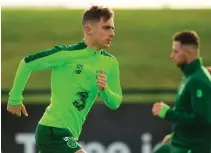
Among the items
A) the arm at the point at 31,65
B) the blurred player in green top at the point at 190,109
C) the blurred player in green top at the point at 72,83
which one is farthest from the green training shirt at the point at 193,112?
the arm at the point at 31,65

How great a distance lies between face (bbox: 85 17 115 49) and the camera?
7676 mm

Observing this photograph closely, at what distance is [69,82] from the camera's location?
7.60 m

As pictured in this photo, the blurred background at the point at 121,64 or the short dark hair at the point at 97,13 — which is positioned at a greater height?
the short dark hair at the point at 97,13

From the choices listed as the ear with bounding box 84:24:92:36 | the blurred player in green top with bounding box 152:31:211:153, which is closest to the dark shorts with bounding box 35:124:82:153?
the ear with bounding box 84:24:92:36

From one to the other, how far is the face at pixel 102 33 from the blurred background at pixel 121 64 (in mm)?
7058

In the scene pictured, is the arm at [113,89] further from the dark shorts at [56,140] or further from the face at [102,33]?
the dark shorts at [56,140]

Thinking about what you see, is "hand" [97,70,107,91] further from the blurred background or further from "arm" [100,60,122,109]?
the blurred background

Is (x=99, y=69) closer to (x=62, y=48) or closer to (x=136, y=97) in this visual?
(x=62, y=48)

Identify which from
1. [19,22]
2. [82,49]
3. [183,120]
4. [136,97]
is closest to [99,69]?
[82,49]

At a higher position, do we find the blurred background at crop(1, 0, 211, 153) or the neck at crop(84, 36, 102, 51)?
the neck at crop(84, 36, 102, 51)

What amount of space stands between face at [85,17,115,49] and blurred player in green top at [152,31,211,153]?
83cm

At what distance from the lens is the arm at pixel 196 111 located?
812 centimetres

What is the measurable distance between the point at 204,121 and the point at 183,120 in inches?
7.5

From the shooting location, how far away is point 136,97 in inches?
615
